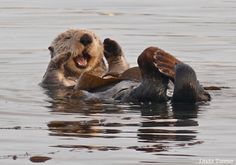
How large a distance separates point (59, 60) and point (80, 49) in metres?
0.40

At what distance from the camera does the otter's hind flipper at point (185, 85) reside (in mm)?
6883

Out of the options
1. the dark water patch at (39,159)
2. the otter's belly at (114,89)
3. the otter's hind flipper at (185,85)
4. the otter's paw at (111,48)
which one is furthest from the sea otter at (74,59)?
the dark water patch at (39,159)

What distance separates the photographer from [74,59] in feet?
30.4

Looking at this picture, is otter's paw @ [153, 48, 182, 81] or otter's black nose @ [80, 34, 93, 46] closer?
otter's paw @ [153, 48, 182, 81]

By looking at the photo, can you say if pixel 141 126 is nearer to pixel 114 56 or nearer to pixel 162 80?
pixel 162 80

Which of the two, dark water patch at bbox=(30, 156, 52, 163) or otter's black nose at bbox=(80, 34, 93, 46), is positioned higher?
otter's black nose at bbox=(80, 34, 93, 46)

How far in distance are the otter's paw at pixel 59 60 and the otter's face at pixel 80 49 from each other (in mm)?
282

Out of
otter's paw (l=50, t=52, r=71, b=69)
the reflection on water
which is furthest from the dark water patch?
otter's paw (l=50, t=52, r=71, b=69)

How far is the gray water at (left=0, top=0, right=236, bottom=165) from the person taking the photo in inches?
220

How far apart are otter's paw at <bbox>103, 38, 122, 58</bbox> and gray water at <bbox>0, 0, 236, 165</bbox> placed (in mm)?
800

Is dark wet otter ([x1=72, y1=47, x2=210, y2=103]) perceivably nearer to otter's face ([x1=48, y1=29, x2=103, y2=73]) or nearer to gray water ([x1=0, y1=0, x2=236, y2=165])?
gray water ([x1=0, y1=0, x2=236, y2=165])

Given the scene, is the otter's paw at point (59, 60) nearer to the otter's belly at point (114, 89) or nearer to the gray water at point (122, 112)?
the gray water at point (122, 112)

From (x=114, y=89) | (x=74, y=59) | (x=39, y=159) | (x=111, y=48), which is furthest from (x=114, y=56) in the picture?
(x=39, y=159)

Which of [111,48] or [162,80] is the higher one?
[111,48]
